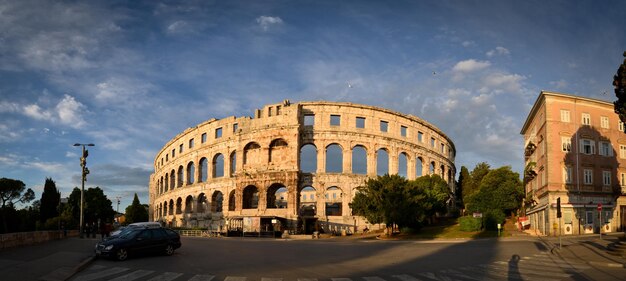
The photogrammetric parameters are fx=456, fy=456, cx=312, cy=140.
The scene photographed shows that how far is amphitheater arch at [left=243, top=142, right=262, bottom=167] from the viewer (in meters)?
65.2

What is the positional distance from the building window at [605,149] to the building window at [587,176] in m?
2.57

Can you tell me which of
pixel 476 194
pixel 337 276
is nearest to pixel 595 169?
pixel 476 194

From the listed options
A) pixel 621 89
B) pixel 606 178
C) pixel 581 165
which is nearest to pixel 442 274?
pixel 621 89

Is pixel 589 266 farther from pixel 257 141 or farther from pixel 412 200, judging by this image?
pixel 257 141

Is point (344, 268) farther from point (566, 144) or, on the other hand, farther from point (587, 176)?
point (587, 176)

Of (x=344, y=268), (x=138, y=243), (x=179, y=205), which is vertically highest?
(x=138, y=243)

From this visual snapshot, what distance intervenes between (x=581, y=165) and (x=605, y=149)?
3.92 metres

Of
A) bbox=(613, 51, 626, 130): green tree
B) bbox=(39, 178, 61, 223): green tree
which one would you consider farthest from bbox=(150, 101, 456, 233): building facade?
bbox=(613, 51, 626, 130): green tree

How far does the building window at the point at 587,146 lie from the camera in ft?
145

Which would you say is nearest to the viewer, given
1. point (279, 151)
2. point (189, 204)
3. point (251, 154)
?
point (279, 151)

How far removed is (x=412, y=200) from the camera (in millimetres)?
44969

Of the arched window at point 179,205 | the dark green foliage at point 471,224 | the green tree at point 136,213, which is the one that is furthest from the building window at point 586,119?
the green tree at point 136,213

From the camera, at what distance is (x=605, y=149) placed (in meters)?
45.2

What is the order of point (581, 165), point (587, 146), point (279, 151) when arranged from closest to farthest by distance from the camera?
1. point (581, 165)
2. point (587, 146)
3. point (279, 151)
